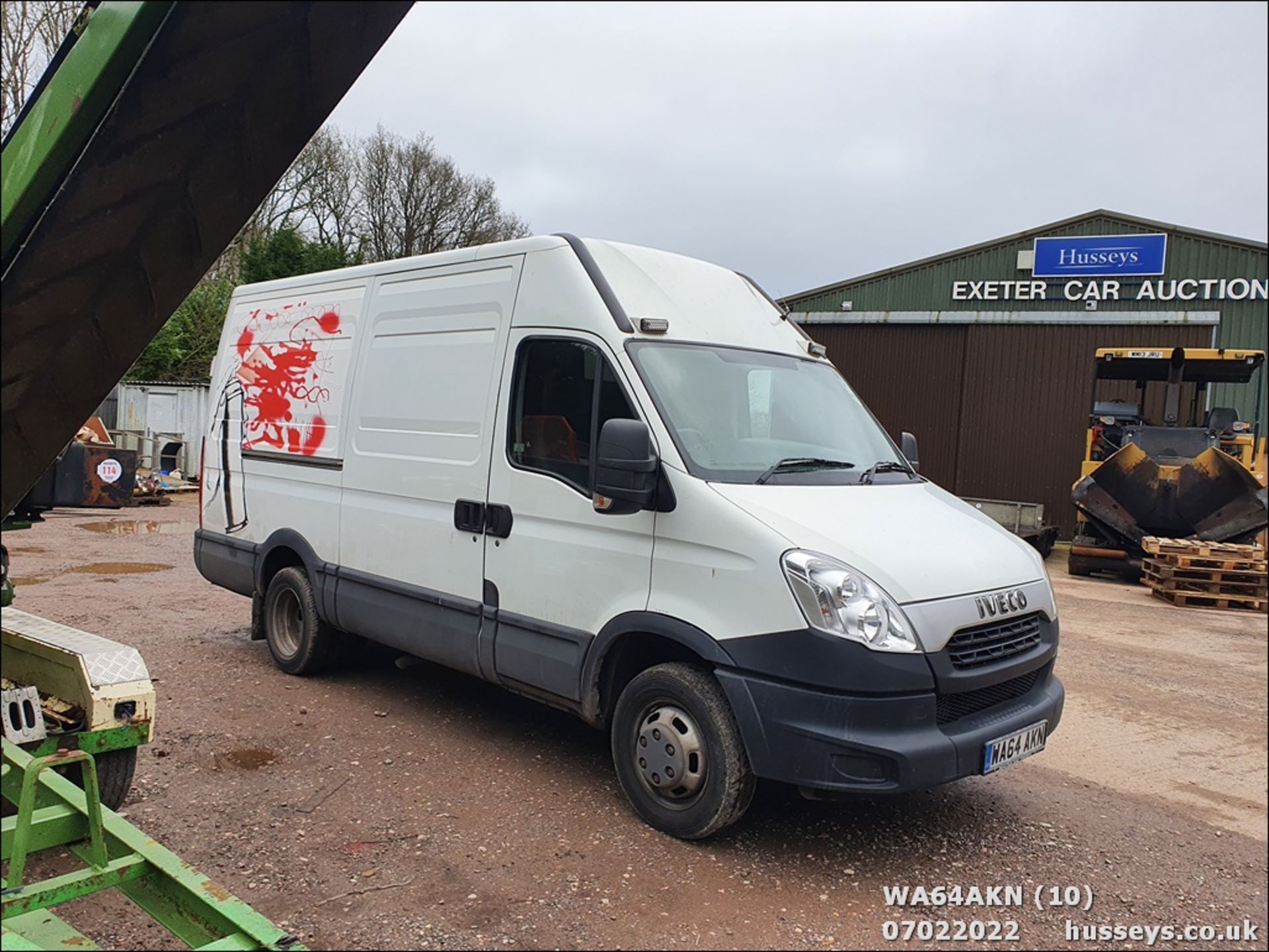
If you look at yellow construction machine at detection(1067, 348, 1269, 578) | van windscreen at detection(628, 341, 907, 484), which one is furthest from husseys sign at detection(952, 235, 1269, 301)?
van windscreen at detection(628, 341, 907, 484)

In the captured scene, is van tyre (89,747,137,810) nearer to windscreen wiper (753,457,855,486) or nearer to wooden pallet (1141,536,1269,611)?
windscreen wiper (753,457,855,486)

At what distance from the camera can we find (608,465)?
4.04 meters

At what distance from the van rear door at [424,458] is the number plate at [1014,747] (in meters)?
2.55

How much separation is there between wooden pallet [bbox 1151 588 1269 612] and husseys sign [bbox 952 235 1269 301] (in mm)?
8228

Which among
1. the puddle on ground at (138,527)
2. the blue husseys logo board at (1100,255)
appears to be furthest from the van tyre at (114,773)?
the blue husseys logo board at (1100,255)

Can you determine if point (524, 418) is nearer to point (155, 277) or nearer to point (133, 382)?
point (155, 277)

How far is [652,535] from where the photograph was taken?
4.13 meters

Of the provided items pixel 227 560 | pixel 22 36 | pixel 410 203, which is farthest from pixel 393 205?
pixel 227 560

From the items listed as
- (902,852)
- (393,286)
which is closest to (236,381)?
(393,286)

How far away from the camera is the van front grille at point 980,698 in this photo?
12.2 ft

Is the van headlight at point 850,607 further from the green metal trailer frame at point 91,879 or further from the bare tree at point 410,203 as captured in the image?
the bare tree at point 410,203

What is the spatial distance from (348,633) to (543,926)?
3297 mm

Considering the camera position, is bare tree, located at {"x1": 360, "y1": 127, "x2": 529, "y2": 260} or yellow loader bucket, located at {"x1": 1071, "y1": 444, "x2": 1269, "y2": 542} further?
bare tree, located at {"x1": 360, "y1": 127, "x2": 529, "y2": 260}

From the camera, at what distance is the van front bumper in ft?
11.6
